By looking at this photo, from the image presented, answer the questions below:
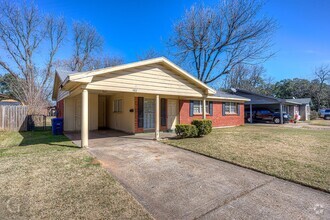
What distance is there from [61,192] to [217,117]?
1273cm

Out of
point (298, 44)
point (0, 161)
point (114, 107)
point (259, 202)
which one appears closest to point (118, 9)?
point (114, 107)

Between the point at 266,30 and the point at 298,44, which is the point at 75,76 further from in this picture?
the point at 266,30

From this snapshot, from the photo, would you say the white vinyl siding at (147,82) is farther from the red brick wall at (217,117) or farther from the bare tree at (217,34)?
the bare tree at (217,34)

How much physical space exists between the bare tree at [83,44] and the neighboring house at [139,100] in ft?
52.8

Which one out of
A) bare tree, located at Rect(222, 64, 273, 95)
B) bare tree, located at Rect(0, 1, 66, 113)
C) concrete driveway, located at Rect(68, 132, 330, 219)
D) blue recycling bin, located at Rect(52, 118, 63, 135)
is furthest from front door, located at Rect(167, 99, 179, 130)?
bare tree, located at Rect(222, 64, 273, 95)

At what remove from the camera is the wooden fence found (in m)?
11.3

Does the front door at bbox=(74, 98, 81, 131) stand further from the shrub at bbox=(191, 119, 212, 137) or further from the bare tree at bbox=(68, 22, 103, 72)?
the bare tree at bbox=(68, 22, 103, 72)

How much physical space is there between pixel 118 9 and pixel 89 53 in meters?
15.7

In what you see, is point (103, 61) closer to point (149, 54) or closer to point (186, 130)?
point (149, 54)

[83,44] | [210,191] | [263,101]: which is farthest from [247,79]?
[210,191]

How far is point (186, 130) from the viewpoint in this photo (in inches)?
331

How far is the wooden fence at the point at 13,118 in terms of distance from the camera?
11.3m

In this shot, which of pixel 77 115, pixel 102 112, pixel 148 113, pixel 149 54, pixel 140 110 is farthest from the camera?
pixel 149 54

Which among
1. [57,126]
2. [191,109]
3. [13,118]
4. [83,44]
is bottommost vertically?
[57,126]
